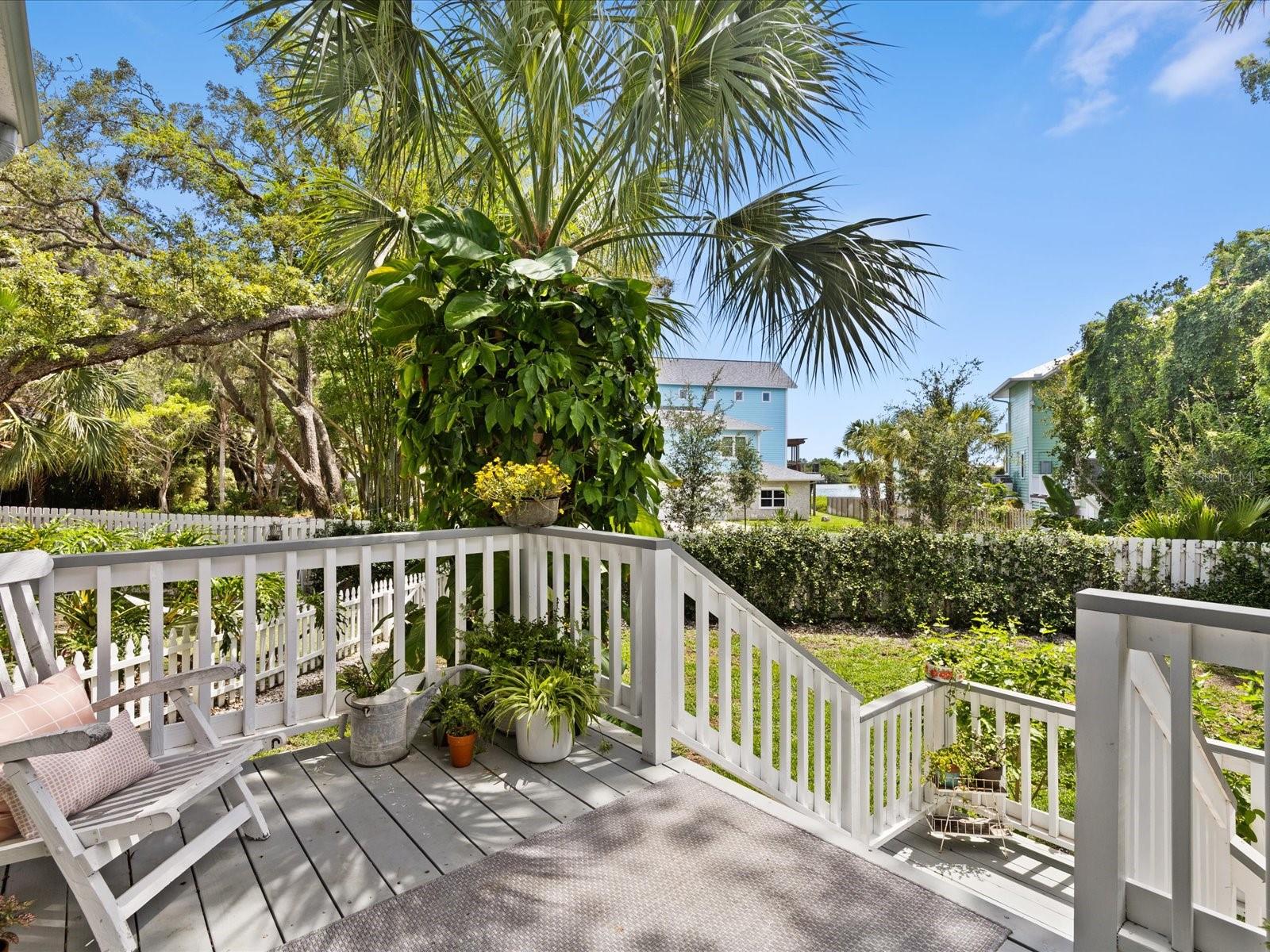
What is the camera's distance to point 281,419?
16.3m

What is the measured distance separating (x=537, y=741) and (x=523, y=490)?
3.76 ft

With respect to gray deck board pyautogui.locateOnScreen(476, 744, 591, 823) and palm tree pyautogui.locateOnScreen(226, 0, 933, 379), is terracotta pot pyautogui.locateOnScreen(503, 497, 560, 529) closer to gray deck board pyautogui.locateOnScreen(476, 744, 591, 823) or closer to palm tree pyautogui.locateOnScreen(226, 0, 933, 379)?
gray deck board pyautogui.locateOnScreen(476, 744, 591, 823)

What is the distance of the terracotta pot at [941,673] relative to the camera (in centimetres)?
423

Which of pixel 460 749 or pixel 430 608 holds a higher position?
pixel 430 608

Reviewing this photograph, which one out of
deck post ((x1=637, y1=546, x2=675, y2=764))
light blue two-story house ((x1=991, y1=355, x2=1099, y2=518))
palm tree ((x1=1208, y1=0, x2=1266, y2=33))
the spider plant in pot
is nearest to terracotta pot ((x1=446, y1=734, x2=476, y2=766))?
the spider plant in pot

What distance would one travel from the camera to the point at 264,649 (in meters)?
5.31

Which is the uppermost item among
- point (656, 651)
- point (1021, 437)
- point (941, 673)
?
point (1021, 437)

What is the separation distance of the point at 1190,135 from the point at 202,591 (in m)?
20.8

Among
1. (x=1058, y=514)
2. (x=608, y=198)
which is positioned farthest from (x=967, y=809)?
(x=1058, y=514)

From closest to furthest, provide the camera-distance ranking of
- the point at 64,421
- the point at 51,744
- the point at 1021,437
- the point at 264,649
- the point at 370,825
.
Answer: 1. the point at 51,744
2. the point at 370,825
3. the point at 264,649
4. the point at 64,421
5. the point at 1021,437

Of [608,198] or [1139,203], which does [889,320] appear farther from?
[1139,203]

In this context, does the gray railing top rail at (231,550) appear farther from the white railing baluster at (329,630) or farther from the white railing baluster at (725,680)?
the white railing baluster at (725,680)

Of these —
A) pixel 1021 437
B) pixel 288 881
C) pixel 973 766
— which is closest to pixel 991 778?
pixel 973 766

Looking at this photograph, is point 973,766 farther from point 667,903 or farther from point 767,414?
point 767,414
